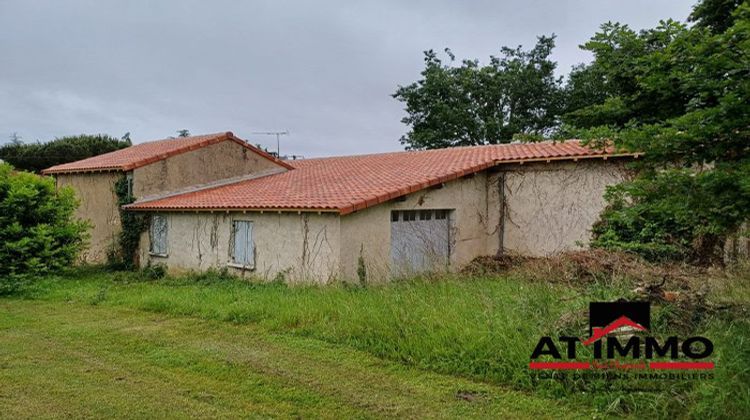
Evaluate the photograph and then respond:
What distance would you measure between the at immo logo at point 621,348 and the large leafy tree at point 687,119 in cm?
129

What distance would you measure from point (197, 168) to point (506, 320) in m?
14.5

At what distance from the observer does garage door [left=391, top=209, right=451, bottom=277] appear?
1251 cm

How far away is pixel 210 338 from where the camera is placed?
7504mm

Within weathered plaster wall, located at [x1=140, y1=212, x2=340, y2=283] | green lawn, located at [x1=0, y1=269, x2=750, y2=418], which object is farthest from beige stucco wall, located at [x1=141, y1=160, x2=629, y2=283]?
green lawn, located at [x1=0, y1=269, x2=750, y2=418]

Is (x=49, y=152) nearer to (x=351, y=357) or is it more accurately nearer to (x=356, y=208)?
(x=356, y=208)

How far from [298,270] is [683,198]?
875cm

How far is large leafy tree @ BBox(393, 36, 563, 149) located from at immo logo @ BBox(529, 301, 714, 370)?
2791 centimetres

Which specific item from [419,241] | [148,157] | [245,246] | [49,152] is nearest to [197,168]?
[148,157]

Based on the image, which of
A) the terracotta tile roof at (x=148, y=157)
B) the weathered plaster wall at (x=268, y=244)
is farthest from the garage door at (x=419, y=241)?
the terracotta tile roof at (x=148, y=157)

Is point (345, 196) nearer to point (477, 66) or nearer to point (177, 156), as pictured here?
point (177, 156)

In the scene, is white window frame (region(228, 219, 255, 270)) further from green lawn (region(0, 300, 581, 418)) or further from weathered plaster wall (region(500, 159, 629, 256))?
weathered plaster wall (region(500, 159, 629, 256))

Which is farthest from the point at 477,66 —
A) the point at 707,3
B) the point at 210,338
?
the point at 210,338

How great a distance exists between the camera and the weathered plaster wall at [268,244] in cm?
1124

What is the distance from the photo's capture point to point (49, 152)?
124 feet
